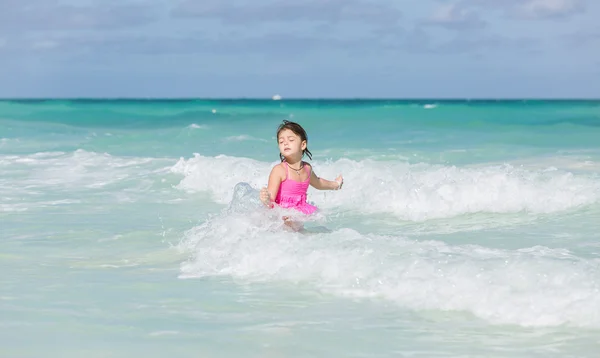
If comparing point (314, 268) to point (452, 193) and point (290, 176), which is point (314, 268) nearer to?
point (290, 176)

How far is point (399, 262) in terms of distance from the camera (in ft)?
19.7

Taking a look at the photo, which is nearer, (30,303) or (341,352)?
(341,352)

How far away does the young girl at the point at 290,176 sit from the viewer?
6.84m

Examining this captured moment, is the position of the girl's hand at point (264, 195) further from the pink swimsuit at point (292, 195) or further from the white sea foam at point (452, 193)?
the white sea foam at point (452, 193)

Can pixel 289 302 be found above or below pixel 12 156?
below

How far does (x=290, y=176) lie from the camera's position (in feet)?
23.0

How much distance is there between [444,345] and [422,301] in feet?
2.60

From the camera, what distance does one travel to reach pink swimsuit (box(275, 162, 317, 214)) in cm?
701

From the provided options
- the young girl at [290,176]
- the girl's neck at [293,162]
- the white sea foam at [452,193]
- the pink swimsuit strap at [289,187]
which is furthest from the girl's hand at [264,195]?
the white sea foam at [452,193]

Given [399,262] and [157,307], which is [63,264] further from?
[399,262]

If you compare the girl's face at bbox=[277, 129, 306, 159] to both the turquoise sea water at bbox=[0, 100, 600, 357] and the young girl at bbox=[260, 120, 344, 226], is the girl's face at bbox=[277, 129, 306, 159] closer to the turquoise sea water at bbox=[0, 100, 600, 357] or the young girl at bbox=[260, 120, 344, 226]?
the young girl at bbox=[260, 120, 344, 226]

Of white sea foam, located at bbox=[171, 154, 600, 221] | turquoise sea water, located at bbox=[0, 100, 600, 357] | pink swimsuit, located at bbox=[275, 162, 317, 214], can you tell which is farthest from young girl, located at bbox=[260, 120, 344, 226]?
white sea foam, located at bbox=[171, 154, 600, 221]

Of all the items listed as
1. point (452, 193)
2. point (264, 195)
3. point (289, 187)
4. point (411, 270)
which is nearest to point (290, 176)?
point (289, 187)

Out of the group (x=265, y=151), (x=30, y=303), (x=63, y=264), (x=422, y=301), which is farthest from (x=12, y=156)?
(x=422, y=301)
